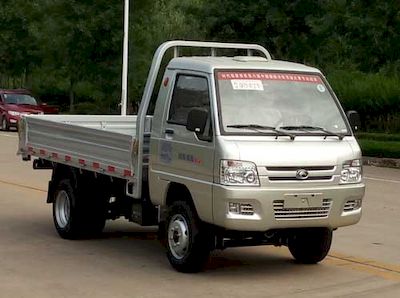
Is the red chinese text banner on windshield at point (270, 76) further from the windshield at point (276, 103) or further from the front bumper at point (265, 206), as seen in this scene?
the front bumper at point (265, 206)

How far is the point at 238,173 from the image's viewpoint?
845 cm

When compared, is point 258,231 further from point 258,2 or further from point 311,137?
point 258,2

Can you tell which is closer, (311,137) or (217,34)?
(311,137)

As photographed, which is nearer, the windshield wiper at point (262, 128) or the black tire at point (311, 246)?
the windshield wiper at point (262, 128)

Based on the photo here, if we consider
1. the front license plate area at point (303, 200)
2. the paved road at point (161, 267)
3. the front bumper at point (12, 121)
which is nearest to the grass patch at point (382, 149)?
the paved road at point (161, 267)

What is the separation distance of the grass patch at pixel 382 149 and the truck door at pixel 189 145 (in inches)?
605

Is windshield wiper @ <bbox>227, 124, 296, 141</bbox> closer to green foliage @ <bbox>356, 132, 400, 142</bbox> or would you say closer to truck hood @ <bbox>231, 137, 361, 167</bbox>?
truck hood @ <bbox>231, 137, 361, 167</bbox>

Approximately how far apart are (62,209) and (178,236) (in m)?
2.78

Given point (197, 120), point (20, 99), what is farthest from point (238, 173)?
point (20, 99)

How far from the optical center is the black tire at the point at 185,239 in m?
8.82

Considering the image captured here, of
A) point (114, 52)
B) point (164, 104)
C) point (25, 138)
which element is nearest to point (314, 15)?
point (114, 52)

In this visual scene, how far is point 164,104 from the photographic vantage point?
9.44 m

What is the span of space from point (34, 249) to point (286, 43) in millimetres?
24630

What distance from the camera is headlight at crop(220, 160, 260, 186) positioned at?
8.44 meters
